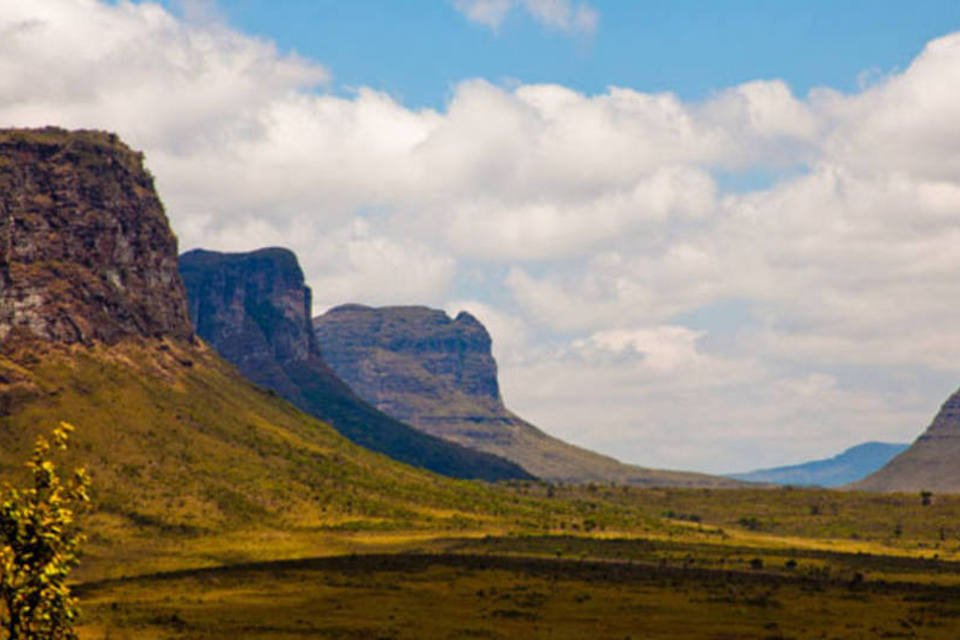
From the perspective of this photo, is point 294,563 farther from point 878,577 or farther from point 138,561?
point 878,577

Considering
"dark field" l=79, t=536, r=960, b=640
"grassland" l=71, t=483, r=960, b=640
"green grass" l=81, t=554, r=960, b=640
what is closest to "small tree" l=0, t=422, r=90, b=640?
"grassland" l=71, t=483, r=960, b=640

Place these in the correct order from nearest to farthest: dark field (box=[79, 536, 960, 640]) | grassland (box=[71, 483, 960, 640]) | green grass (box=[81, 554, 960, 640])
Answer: green grass (box=[81, 554, 960, 640])
dark field (box=[79, 536, 960, 640])
grassland (box=[71, 483, 960, 640])

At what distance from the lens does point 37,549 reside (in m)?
30.6

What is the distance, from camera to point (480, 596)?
135750 millimetres

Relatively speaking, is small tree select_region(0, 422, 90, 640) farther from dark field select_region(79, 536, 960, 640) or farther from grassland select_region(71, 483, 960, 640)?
dark field select_region(79, 536, 960, 640)

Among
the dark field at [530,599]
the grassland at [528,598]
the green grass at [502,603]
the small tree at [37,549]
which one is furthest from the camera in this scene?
the grassland at [528,598]

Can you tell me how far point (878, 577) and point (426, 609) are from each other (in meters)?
75.1

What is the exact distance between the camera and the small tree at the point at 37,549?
30266 millimetres

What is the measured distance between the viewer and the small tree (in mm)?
30266

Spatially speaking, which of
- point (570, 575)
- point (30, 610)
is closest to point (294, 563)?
point (570, 575)

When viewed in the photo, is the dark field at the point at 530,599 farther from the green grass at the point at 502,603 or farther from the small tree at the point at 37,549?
the small tree at the point at 37,549

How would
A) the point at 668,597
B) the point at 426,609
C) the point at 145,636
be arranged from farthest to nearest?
the point at 668,597 → the point at 426,609 → the point at 145,636

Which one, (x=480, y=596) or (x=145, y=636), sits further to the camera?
(x=480, y=596)

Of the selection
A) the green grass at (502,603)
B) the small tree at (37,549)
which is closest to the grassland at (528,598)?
the green grass at (502,603)
